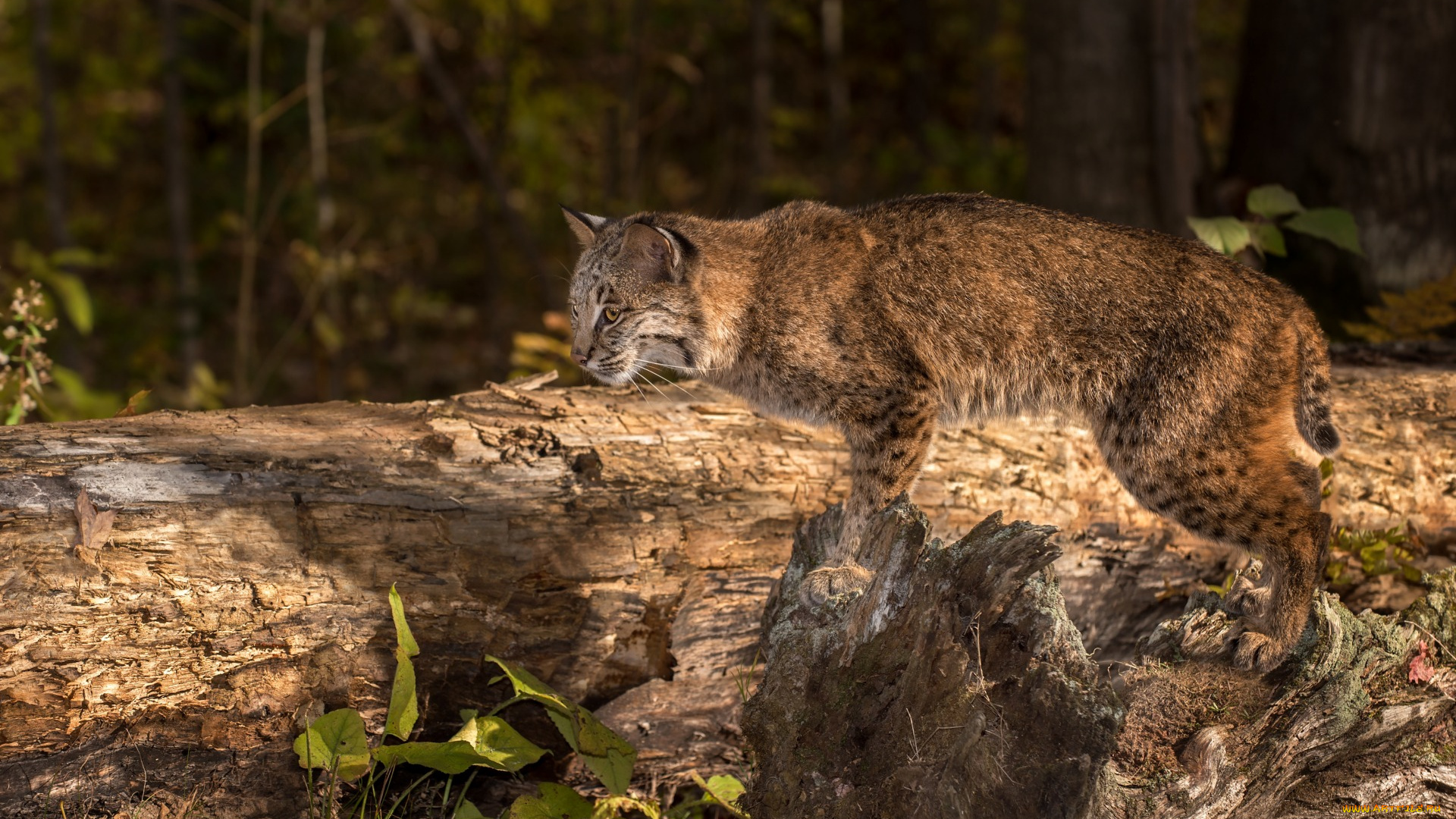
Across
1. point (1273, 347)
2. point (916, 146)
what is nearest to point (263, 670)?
point (1273, 347)

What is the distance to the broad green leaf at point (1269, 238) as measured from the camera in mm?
5477

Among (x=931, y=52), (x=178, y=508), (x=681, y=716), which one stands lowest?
(x=681, y=716)

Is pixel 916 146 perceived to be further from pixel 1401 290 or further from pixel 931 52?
pixel 1401 290

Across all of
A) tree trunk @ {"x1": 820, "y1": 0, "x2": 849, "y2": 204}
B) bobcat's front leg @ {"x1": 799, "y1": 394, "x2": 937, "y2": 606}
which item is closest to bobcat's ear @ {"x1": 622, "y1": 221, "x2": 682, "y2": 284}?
bobcat's front leg @ {"x1": 799, "y1": 394, "x2": 937, "y2": 606}

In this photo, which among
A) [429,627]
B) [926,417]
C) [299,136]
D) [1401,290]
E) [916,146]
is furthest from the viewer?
[916,146]

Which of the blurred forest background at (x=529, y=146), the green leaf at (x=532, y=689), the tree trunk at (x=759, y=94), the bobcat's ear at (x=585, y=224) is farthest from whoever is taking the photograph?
the tree trunk at (x=759, y=94)

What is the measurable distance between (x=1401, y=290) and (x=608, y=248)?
4839 mm

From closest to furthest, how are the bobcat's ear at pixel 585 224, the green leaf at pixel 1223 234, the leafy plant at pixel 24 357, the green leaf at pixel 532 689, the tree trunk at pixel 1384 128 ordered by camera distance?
the green leaf at pixel 532 689 < the leafy plant at pixel 24 357 < the bobcat's ear at pixel 585 224 < the green leaf at pixel 1223 234 < the tree trunk at pixel 1384 128

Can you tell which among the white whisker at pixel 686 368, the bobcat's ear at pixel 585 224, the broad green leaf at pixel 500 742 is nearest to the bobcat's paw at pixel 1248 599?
the white whisker at pixel 686 368

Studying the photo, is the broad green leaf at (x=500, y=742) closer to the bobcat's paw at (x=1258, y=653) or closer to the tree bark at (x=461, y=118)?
the bobcat's paw at (x=1258, y=653)

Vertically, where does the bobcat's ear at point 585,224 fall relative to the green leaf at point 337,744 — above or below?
above

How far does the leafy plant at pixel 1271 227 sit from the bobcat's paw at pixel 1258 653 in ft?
7.35

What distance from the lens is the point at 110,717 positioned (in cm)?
331

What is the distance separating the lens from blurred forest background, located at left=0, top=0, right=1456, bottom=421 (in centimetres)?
645
